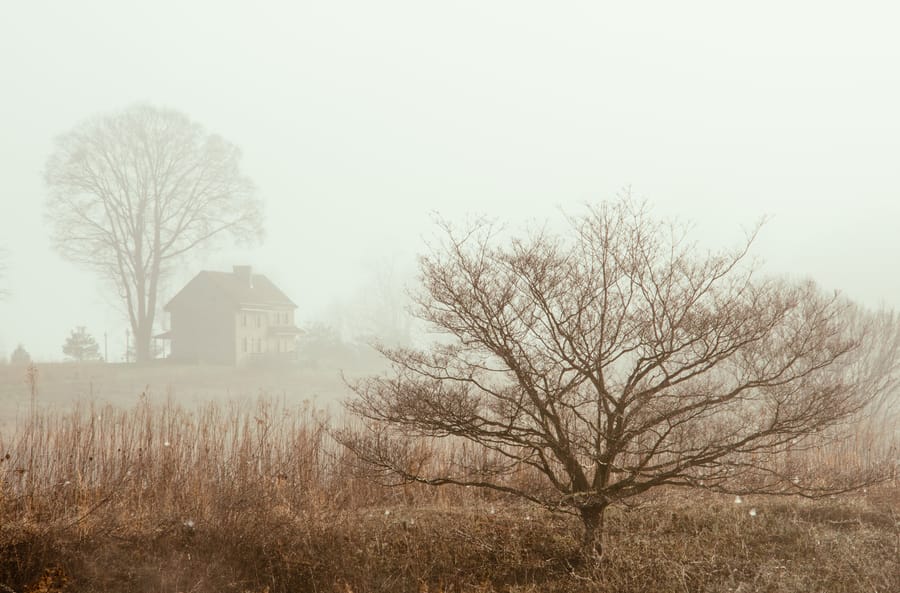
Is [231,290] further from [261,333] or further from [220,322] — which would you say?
[261,333]

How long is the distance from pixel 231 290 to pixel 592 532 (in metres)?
36.2

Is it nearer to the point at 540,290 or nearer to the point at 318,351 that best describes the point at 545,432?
the point at 540,290

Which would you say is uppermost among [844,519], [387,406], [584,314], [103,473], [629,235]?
[629,235]

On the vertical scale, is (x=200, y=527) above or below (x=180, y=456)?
below

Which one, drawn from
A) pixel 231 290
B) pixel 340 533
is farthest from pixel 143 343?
pixel 340 533

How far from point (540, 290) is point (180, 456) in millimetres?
6068

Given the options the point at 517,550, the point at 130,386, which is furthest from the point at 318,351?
the point at 517,550

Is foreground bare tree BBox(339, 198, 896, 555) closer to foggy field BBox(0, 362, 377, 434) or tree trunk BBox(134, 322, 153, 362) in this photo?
foggy field BBox(0, 362, 377, 434)

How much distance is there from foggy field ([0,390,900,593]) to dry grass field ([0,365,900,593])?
2 cm

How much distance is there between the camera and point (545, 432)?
838 cm

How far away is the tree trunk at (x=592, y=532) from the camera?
8.45 metres

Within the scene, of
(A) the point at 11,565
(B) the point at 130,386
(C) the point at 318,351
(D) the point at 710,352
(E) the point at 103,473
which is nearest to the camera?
(D) the point at 710,352

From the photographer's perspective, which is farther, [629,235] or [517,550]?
[517,550]

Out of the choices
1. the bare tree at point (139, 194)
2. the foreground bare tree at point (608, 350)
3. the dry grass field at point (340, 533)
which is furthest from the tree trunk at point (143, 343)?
the foreground bare tree at point (608, 350)
